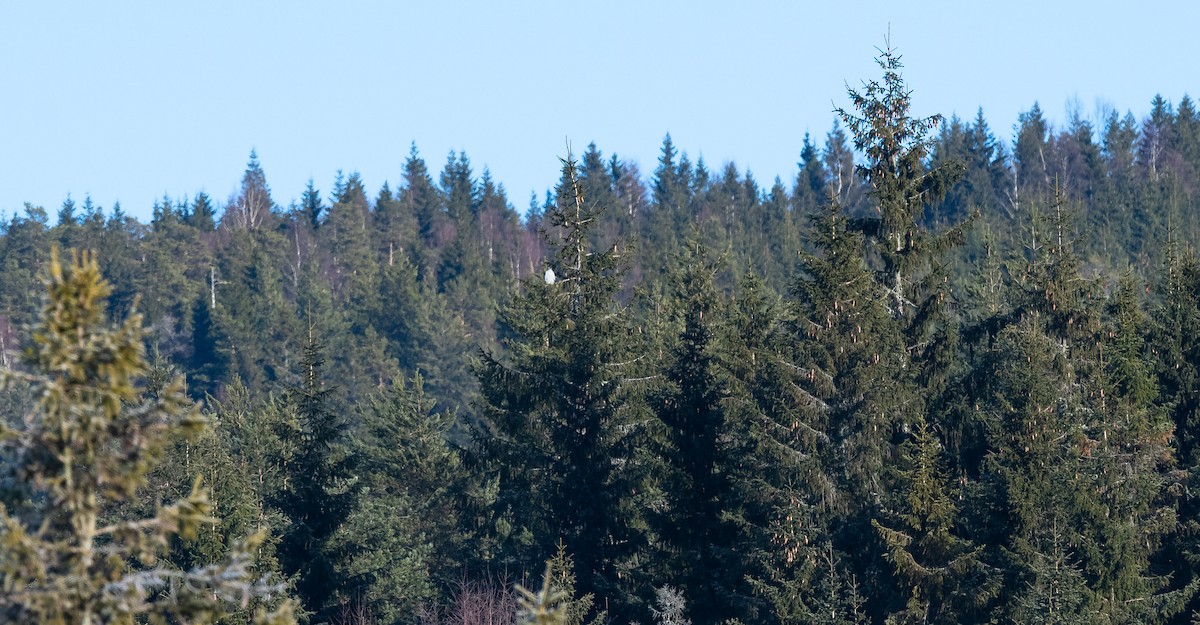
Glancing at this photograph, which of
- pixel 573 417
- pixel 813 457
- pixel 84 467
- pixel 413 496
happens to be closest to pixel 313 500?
pixel 573 417

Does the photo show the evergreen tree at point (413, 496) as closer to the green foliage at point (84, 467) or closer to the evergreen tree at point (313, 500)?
the evergreen tree at point (313, 500)

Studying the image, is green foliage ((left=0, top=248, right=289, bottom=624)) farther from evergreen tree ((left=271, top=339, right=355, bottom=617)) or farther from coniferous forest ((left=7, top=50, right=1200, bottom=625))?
evergreen tree ((left=271, top=339, right=355, bottom=617))

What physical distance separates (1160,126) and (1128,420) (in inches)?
4055

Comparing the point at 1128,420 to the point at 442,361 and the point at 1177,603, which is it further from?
the point at 442,361

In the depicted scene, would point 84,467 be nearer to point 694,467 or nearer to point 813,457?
point 813,457

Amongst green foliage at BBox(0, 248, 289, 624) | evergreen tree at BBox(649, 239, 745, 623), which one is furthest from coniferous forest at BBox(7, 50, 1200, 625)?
green foliage at BBox(0, 248, 289, 624)

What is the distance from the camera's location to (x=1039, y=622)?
81.4 feet

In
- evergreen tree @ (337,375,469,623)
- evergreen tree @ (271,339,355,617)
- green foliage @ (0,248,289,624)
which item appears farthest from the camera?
evergreen tree @ (337,375,469,623)

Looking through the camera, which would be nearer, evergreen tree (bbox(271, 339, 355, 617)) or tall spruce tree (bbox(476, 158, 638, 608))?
evergreen tree (bbox(271, 339, 355, 617))

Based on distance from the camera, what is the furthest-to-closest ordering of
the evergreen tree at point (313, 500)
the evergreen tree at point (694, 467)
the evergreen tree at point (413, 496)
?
the evergreen tree at point (413, 496) < the evergreen tree at point (313, 500) < the evergreen tree at point (694, 467)

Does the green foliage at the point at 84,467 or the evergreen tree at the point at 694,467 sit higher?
the evergreen tree at the point at 694,467

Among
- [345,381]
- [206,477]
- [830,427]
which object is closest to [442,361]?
[345,381]

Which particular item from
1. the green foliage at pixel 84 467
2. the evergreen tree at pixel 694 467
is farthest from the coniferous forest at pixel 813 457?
the green foliage at pixel 84 467

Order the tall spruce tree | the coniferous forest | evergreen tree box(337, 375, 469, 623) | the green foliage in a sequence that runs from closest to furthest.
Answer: the green foliage → the coniferous forest → the tall spruce tree → evergreen tree box(337, 375, 469, 623)
